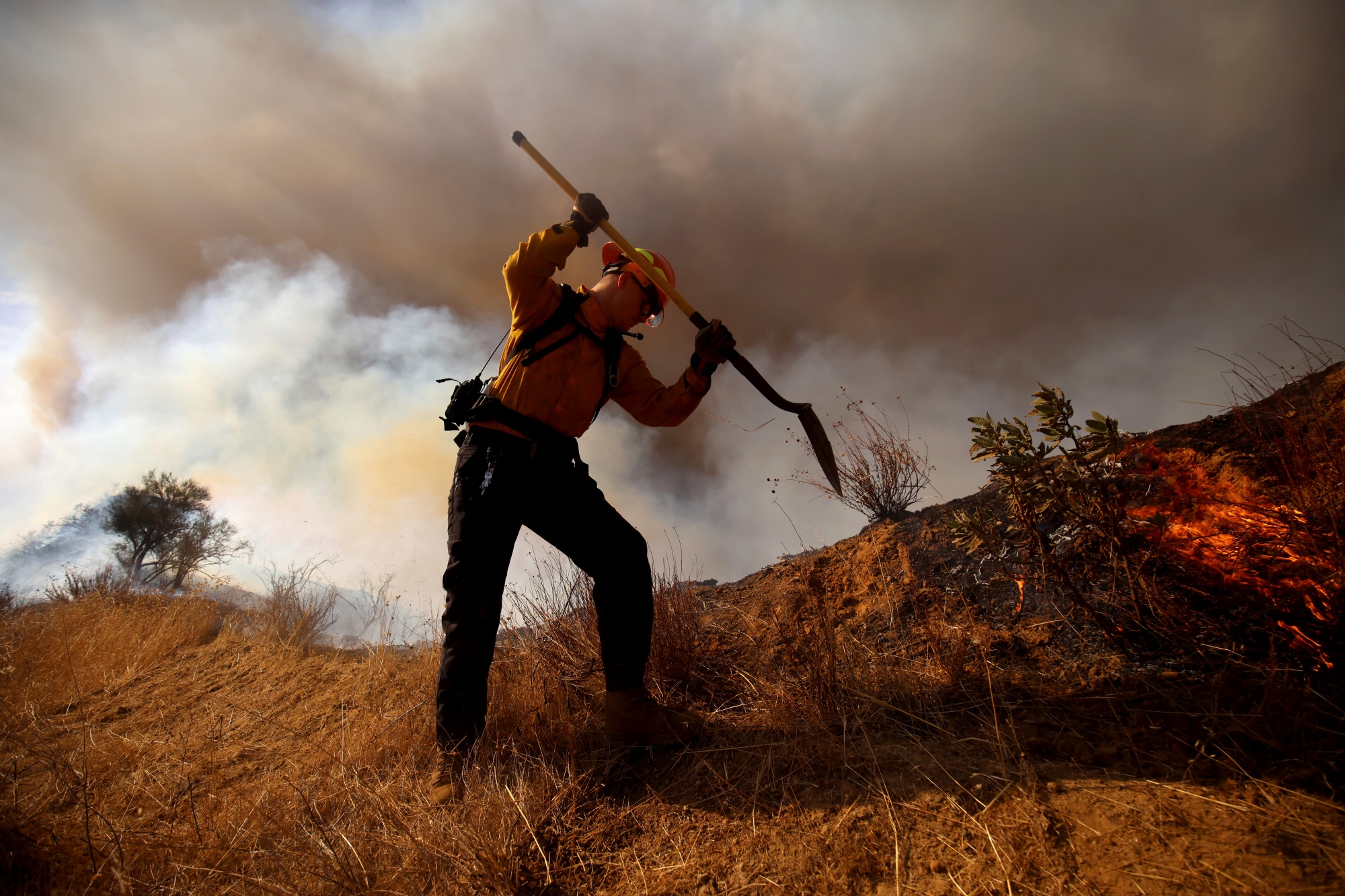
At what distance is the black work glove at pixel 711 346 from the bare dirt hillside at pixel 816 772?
132 cm

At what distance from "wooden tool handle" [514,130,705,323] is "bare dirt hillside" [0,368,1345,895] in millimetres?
1751

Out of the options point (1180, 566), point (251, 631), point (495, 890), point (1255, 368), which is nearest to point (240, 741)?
point (495, 890)

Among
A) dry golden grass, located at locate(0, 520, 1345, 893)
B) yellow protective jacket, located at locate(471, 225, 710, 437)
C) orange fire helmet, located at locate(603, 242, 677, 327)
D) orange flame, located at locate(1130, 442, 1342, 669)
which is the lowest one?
dry golden grass, located at locate(0, 520, 1345, 893)

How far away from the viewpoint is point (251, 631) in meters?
5.89

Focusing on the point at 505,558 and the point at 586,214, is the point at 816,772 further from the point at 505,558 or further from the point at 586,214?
the point at 586,214

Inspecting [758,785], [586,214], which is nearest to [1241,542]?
[758,785]

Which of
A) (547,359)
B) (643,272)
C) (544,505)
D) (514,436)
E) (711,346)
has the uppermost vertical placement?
(643,272)

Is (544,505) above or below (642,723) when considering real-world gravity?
above

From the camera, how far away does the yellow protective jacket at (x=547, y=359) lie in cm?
257

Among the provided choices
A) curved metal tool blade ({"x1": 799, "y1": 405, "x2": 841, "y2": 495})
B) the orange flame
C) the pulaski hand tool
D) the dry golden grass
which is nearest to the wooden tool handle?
the pulaski hand tool

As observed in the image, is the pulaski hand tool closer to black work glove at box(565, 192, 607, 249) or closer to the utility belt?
black work glove at box(565, 192, 607, 249)

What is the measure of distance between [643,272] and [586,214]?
42 cm

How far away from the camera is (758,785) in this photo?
6.56 feet

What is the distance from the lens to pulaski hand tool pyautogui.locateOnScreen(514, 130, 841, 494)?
10.3 ft
